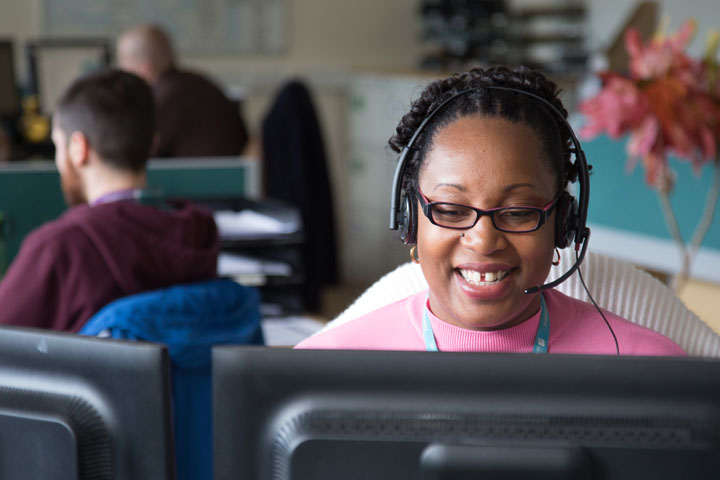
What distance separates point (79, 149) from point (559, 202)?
3.72 ft

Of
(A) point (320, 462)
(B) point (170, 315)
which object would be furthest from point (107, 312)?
(A) point (320, 462)

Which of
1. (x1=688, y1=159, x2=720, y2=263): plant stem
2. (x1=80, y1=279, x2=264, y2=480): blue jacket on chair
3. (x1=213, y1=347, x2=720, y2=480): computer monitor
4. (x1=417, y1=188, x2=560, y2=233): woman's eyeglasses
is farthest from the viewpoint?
(x1=688, y1=159, x2=720, y2=263): plant stem

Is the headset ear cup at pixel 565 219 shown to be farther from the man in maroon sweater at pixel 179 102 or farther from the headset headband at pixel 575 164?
the man in maroon sweater at pixel 179 102

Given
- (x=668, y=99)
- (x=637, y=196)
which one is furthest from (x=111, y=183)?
(x=637, y=196)

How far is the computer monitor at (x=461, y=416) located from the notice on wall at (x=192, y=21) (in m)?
4.89

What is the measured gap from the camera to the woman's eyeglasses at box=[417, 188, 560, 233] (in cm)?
83

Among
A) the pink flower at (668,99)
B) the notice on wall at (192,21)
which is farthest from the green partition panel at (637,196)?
the notice on wall at (192,21)

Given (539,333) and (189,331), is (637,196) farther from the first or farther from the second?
(539,333)

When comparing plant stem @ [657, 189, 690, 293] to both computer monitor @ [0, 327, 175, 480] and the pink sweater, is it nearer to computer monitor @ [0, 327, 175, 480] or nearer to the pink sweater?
the pink sweater

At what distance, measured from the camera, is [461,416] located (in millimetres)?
591

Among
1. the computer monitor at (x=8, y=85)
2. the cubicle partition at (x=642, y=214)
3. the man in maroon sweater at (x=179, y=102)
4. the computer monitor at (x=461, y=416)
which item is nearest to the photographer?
the computer monitor at (x=461, y=416)

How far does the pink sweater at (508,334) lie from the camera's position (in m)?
0.91

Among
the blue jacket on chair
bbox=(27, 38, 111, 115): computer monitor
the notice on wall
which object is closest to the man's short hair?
the blue jacket on chair

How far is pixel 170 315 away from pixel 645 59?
45.9 inches
